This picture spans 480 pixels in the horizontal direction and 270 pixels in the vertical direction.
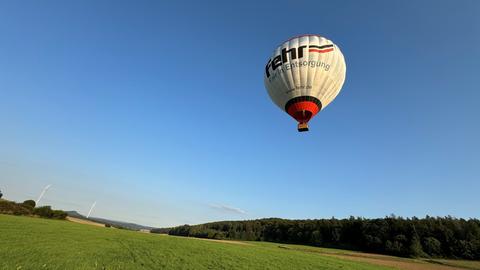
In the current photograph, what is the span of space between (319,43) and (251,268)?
683 inches

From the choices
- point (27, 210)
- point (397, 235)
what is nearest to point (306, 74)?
point (27, 210)

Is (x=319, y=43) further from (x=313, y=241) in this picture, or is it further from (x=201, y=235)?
(x=201, y=235)

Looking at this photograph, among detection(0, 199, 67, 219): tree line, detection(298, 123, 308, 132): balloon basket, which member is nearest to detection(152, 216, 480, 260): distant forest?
detection(298, 123, 308, 132): balloon basket

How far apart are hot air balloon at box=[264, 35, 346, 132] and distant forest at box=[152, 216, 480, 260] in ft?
197

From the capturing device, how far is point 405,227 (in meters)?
78.0

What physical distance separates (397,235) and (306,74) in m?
67.9

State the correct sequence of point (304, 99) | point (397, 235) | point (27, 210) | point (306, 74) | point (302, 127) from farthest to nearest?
point (397, 235)
point (27, 210)
point (302, 127)
point (304, 99)
point (306, 74)

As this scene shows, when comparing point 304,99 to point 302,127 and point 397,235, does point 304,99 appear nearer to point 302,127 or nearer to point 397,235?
point 302,127

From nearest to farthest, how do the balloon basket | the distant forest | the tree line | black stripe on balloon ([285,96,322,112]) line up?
black stripe on balloon ([285,96,322,112]), the balloon basket, the tree line, the distant forest

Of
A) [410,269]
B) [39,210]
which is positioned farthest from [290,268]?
[39,210]

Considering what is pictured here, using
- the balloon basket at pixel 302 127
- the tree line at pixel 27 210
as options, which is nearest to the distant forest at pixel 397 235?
the balloon basket at pixel 302 127

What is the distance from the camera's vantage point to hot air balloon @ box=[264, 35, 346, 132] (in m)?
23.5

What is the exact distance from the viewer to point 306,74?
23.4 metres

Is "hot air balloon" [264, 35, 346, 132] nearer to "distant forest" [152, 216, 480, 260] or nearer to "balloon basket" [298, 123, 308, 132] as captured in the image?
"balloon basket" [298, 123, 308, 132]
